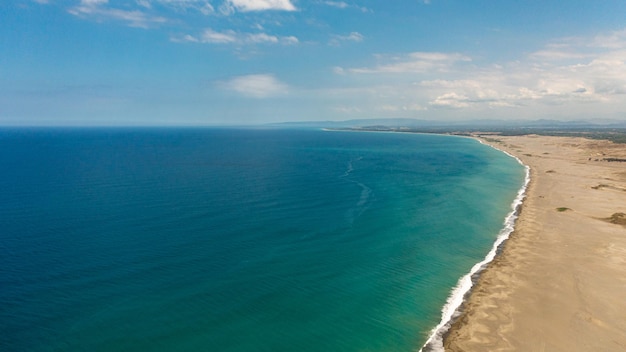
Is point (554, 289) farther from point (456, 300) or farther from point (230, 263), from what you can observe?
point (230, 263)

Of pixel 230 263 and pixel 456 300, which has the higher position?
pixel 230 263

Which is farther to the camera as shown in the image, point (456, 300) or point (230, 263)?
point (230, 263)

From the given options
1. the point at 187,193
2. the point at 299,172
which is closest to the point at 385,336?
the point at 187,193

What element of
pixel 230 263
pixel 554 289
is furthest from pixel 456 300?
pixel 230 263

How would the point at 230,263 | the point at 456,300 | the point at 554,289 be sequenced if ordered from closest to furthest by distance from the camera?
the point at 456,300 → the point at 554,289 → the point at 230,263

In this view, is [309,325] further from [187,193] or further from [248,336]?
[187,193]

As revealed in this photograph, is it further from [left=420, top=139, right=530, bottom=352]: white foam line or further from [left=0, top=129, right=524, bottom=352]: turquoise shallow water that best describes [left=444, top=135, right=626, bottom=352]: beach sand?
[left=0, top=129, right=524, bottom=352]: turquoise shallow water

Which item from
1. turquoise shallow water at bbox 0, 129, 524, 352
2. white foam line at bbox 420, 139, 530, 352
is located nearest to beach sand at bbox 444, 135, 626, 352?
white foam line at bbox 420, 139, 530, 352

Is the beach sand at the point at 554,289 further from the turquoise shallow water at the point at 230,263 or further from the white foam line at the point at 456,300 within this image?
the turquoise shallow water at the point at 230,263
